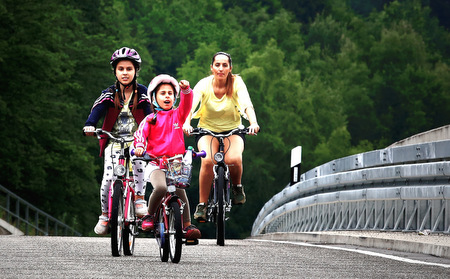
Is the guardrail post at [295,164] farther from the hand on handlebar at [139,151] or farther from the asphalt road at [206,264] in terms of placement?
the hand on handlebar at [139,151]

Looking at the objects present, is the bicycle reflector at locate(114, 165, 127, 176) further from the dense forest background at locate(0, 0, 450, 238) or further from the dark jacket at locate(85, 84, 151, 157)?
the dense forest background at locate(0, 0, 450, 238)

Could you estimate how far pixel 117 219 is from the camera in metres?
10.8

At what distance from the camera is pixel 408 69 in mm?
87125

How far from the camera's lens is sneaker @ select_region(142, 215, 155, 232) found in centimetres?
1078

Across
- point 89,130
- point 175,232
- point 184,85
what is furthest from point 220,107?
point 175,232

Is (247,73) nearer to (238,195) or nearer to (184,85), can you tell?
(238,195)

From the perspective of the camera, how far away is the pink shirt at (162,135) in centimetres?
1070

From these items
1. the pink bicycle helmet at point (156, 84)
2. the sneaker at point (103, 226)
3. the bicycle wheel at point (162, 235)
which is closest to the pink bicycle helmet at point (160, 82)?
the pink bicycle helmet at point (156, 84)

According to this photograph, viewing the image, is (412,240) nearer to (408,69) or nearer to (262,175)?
(262,175)

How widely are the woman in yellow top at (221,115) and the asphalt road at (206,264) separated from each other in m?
1.29

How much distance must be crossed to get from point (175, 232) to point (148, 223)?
68 cm

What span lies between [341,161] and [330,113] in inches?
2467

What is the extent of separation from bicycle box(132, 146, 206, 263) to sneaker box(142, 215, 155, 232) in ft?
0.13

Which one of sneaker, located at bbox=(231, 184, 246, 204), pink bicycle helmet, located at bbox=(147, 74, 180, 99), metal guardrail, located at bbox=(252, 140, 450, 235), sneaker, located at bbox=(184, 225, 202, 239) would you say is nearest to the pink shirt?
pink bicycle helmet, located at bbox=(147, 74, 180, 99)
